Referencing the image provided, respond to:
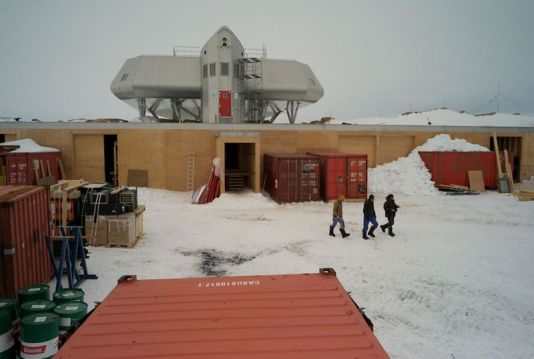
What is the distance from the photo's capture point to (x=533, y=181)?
3025 cm

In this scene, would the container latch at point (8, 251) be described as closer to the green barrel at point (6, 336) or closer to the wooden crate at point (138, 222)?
the green barrel at point (6, 336)

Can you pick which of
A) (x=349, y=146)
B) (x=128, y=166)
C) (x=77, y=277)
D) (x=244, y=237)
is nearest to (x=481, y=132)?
(x=349, y=146)

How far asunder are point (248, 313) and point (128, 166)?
22016mm

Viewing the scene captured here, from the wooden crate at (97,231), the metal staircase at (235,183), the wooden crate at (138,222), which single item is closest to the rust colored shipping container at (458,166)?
the metal staircase at (235,183)

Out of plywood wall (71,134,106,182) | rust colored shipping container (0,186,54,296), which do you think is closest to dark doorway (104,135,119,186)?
plywood wall (71,134,106,182)

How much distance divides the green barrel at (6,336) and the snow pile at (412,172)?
22563 millimetres

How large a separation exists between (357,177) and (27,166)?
59.8 ft

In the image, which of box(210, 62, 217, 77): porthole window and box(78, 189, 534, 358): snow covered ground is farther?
box(210, 62, 217, 77): porthole window

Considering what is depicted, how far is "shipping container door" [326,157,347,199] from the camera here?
21763 millimetres

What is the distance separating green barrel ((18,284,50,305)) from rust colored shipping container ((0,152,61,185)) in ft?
50.3

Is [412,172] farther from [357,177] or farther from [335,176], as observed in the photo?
[335,176]

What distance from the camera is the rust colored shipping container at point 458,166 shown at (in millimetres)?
26469

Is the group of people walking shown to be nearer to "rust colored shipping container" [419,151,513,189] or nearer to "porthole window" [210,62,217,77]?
"rust colored shipping container" [419,151,513,189]

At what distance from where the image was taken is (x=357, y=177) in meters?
22.2
